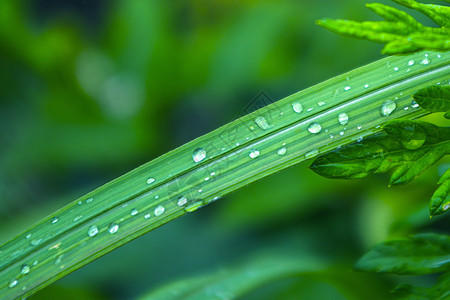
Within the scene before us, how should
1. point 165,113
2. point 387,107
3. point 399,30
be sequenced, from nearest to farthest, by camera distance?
point 399,30 < point 387,107 < point 165,113

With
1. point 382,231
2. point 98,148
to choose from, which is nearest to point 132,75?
point 98,148

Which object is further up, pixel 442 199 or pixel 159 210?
pixel 159 210

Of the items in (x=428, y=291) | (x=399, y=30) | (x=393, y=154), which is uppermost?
(x=399, y=30)

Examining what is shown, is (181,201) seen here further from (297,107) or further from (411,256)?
(411,256)

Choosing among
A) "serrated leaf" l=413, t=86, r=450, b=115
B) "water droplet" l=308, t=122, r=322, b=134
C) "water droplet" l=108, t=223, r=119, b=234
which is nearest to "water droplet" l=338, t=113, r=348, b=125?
"water droplet" l=308, t=122, r=322, b=134

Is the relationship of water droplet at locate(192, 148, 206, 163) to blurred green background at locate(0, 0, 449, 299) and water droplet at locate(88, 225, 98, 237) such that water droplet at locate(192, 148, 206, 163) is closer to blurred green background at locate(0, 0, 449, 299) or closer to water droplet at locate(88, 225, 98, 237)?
water droplet at locate(88, 225, 98, 237)

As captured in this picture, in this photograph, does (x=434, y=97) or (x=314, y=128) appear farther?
(x=314, y=128)

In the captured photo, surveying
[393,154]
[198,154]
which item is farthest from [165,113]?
[393,154]
